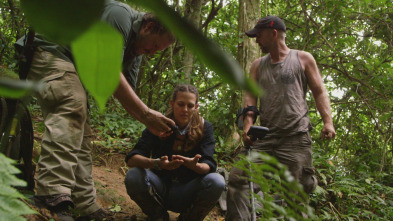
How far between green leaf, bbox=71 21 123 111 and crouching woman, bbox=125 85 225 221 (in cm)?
237

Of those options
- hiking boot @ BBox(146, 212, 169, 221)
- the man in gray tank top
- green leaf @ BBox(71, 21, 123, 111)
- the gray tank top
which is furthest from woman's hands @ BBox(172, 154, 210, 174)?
green leaf @ BBox(71, 21, 123, 111)

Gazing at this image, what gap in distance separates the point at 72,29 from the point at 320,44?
20.0ft

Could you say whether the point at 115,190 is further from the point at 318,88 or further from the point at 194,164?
the point at 318,88

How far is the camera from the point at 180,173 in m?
2.87

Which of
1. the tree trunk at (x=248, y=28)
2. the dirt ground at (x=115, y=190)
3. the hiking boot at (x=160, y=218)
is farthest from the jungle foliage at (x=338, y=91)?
the hiking boot at (x=160, y=218)

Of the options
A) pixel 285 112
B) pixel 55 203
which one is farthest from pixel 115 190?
pixel 285 112

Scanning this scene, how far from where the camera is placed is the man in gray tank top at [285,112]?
9.31 feet

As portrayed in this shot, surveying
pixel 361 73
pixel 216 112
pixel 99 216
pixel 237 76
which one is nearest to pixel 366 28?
pixel 361 73

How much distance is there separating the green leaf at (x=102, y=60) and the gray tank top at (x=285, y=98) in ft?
8.67

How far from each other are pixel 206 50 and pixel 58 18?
0.09m

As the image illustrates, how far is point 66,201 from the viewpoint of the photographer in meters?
2.02

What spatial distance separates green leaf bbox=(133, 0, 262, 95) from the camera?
233 millimetres

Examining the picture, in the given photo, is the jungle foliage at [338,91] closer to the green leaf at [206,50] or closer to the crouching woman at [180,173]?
the crouching woman at [180,173]

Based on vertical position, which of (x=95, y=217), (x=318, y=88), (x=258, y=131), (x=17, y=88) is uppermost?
(x=318, y=88)
